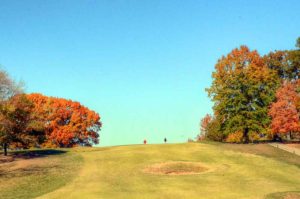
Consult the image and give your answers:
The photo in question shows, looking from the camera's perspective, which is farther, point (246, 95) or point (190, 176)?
point (246, 95)

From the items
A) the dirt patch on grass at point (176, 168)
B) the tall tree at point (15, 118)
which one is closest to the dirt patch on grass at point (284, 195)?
the dirt patch on grass at point (176, 168)

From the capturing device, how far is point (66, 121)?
9688cm

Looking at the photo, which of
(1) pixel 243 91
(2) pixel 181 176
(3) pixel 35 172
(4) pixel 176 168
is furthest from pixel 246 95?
(3) pixel 35 172

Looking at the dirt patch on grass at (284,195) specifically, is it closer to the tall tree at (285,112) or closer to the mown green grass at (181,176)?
the mown green grass at (181,176)

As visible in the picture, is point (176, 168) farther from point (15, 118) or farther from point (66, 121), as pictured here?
point (66, 121)

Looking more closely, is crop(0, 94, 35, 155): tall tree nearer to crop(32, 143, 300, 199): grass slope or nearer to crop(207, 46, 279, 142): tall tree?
crop(32, 143, 300, 199): grass slope

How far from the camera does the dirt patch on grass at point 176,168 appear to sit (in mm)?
35756

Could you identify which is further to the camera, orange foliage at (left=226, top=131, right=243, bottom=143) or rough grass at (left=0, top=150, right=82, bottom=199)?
orange foliage at (left=226, top=131, right=243, bottom=143)

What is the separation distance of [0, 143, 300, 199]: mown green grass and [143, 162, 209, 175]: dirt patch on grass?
685 mm

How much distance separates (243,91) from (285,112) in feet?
29.6

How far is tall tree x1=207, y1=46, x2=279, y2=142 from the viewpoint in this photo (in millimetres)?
64750

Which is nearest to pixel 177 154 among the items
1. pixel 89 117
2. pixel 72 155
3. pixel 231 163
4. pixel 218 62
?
pixel 231 163

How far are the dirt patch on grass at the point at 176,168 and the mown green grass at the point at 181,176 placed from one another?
2.25 ft

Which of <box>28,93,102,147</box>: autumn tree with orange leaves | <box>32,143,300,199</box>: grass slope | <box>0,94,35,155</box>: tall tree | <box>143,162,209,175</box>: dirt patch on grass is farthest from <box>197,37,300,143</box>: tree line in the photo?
<box>28,93,102,147</box>: autumn tree with orange leaves
